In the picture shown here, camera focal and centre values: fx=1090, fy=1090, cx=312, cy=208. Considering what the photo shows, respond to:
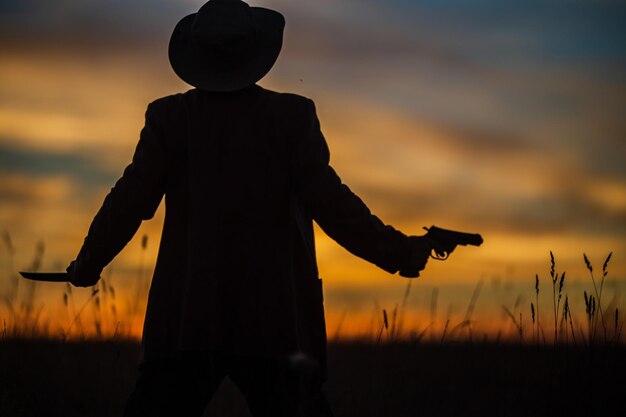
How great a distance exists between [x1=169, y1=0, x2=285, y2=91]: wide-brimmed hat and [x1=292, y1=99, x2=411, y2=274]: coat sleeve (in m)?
0.28

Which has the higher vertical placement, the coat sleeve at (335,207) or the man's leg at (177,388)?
the coat sleeve at (335,207)

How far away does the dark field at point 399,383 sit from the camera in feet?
20.1

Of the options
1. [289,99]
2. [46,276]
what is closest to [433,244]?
[289,99]

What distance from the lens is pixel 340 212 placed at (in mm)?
4531

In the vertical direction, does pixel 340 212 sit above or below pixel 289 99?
below

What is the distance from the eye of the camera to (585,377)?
613 centimetres

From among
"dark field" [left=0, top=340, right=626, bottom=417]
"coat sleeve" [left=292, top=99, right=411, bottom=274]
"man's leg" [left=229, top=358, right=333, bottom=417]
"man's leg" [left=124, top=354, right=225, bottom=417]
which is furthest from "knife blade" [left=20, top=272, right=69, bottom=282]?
"dark field" [left=0, top=340, right=626, bottom=417]

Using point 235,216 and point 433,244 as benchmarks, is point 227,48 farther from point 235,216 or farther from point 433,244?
point 433,244

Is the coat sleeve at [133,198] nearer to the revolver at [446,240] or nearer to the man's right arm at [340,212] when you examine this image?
the man's right arm at [340,212]

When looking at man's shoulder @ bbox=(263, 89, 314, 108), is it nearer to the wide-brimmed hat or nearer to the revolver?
the wide-brimmed hat

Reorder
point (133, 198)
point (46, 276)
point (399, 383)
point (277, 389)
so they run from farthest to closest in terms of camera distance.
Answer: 1. point (399, 383)
2. point (46, 276)
3. point (133, 198)
4. point (277, 389)

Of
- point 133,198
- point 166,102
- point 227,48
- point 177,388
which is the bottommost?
point 177,388

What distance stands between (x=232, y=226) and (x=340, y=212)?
46cm

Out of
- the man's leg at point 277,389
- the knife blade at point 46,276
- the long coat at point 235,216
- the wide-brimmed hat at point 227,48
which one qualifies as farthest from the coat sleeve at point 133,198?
the man's leg at point 277,389
